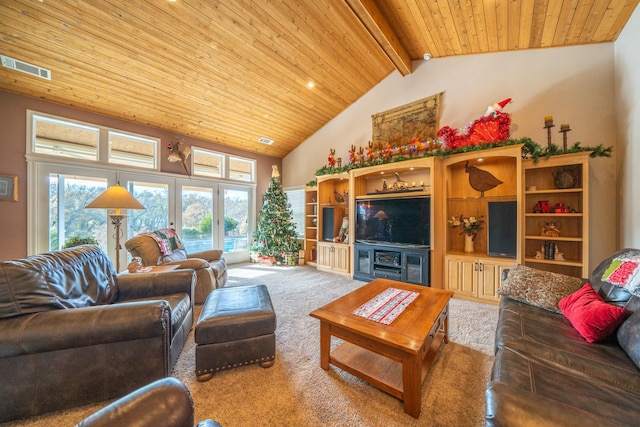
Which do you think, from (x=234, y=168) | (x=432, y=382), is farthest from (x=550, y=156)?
(x=234, y=168)

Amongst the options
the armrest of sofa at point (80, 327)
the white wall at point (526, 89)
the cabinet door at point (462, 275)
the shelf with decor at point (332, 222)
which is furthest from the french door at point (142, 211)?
the cabinet door at point (462, 275)

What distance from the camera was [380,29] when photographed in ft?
10.2

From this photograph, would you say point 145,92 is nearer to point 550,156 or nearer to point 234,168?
point 234,168

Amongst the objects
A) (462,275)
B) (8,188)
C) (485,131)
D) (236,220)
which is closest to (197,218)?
(236,220)

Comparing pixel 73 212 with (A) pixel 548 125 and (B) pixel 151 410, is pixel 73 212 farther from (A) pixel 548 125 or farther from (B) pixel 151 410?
(A) pixel 548 125

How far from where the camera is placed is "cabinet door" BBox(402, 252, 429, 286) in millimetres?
3559

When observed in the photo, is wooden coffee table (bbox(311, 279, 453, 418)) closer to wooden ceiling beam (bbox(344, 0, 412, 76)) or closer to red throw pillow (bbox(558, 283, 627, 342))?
red throw pillow (bbox(558, 283, 627, 342))

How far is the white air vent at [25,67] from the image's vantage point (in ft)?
9.20

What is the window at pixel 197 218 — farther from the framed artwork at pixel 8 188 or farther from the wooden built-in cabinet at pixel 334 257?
the wooden built-in cabinet at pixel 334 257

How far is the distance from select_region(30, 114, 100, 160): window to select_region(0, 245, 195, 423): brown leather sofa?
3.20 metres

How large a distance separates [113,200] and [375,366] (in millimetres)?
3338

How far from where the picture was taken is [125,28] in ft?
9.21

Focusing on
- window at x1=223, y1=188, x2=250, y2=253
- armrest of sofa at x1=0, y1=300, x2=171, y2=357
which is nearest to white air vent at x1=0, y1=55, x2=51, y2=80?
window at x1=223, y1=188, x2=250, y2=253

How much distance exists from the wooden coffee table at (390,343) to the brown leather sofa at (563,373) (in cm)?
40
